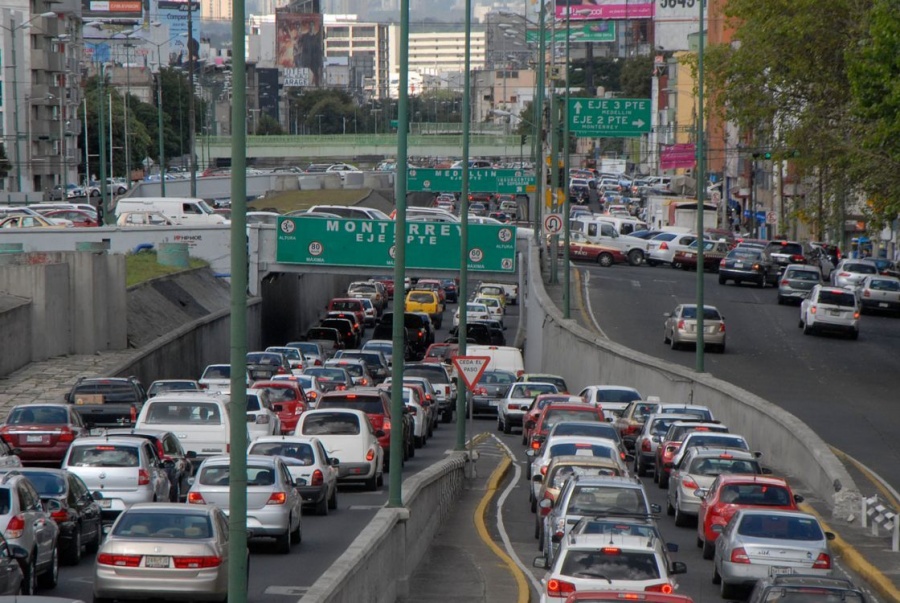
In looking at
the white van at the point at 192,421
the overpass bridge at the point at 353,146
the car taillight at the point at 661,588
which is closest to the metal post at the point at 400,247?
the car taillight at the point at 661,588

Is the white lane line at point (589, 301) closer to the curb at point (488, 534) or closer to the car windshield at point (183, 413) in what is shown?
the curb at point (488, 534)

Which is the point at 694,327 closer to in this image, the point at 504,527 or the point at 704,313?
the point at 704,313

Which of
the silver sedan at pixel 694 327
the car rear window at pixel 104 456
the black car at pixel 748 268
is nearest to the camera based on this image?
the car rear window at pixel 104 456

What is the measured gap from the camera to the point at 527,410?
4069 cm

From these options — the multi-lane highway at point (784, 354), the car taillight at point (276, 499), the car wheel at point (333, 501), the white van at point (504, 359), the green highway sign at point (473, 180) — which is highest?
the green highway sign at point (473, 180)

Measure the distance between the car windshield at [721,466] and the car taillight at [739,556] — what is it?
5672 mm

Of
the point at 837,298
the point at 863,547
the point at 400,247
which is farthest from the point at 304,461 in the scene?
the point at 837,298

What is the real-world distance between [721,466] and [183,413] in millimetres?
9613

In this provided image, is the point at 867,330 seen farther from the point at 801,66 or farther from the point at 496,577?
the point at 496,577

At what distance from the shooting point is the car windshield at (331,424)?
2770cm

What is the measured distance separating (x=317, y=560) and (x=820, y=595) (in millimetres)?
7688

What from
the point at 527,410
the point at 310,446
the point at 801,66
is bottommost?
the point at 527,410

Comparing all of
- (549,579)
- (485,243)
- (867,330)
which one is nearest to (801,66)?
(867,330)

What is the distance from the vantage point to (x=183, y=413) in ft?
91.1
